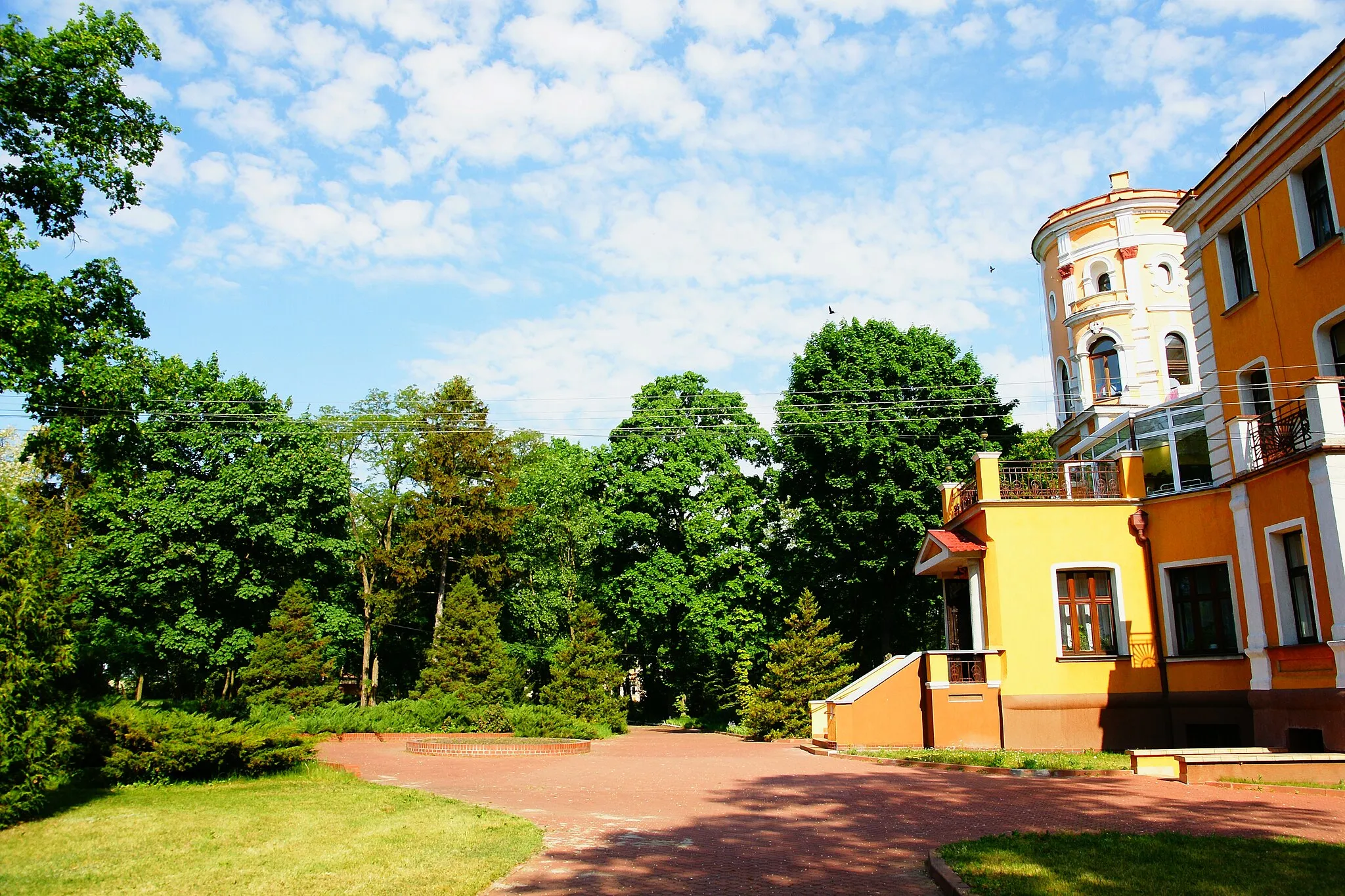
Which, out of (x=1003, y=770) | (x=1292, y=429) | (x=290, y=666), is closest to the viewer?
(x=1003, y=770)

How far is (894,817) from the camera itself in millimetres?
10992

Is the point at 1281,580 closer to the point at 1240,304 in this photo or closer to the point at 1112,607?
the point at 1112,607

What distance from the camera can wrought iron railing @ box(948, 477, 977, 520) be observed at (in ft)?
73.2

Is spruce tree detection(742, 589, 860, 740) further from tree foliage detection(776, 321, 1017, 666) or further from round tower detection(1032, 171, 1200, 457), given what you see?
round tower detection(1032, 171, 1200, 457)

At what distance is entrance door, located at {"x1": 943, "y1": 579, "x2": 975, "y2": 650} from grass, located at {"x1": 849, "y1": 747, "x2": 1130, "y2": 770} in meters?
4.52

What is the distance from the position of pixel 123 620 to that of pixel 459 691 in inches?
514

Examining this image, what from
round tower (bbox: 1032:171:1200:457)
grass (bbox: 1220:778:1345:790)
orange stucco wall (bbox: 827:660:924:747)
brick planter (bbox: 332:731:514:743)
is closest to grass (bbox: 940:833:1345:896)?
grass (bbox: 1220:778:1345:790)

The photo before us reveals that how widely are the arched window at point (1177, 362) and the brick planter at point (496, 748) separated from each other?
22383 millimetres

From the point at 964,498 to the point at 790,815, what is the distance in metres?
13.7

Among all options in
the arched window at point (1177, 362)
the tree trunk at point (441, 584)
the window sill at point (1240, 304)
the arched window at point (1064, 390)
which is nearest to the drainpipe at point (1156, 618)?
the window sill at point (1240, 304)

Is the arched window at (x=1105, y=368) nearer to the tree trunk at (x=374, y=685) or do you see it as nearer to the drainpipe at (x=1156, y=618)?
the drainpipe at (x=1156, y=618)

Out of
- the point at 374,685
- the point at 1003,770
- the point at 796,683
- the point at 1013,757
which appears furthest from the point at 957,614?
the point at 374,685

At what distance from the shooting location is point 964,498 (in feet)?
76.1

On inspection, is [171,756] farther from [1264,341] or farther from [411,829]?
[1264,341]
